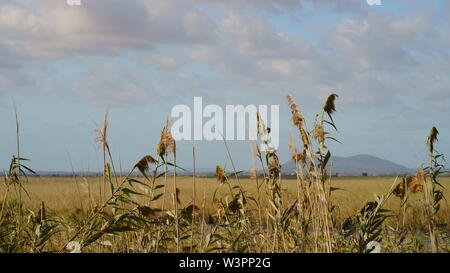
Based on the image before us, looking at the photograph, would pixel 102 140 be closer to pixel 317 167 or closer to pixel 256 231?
pixel 317 167

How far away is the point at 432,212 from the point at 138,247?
2.33 m

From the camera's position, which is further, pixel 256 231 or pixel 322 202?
pixel 256 231

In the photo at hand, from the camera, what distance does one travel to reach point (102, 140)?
345 centimetres

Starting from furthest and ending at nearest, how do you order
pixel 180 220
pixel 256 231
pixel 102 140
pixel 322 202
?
pixel 256 231 < pixel 180 220 < pixel 322 202 < pixel 102 140

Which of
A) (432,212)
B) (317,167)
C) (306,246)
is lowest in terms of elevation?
(306,246)

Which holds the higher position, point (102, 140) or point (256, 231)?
point (102, 140)
